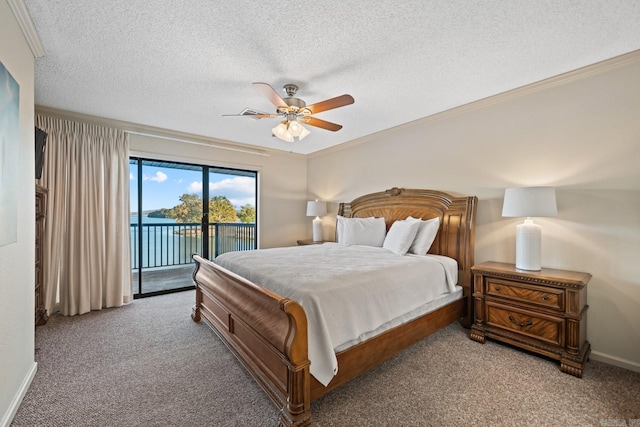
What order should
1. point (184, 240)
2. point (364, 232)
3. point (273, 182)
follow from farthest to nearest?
1. point (273, 182)
2. point (184, 240)
3. point (364, 232)

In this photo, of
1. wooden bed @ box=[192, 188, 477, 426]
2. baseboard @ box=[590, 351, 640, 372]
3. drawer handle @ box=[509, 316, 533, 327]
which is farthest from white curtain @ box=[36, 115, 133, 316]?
baseboard @ box=[590, 351, 640, 372]

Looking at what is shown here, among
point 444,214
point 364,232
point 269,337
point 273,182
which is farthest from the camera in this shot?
point 273,182

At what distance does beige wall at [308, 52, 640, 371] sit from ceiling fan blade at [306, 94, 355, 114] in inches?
47.6

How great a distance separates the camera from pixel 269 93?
2.21 m

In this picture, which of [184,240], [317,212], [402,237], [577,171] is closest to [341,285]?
[402,237]

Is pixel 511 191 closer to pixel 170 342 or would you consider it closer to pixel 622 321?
pixel 622 321

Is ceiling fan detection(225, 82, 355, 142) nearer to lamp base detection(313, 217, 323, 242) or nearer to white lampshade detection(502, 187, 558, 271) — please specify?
white lampshade detection(502, 187, 558, 271)

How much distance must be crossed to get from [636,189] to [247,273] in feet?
10.5

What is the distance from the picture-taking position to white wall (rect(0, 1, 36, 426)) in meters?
1.54

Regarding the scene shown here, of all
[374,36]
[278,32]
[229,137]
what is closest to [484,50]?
[374,36]

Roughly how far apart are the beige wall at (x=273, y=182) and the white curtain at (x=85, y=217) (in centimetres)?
79

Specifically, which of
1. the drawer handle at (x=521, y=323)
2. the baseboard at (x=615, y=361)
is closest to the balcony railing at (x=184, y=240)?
the drawer handle at (x=521, y=323)

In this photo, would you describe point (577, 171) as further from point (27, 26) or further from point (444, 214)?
point (27, 26)

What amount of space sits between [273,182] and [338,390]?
13.0 ft
